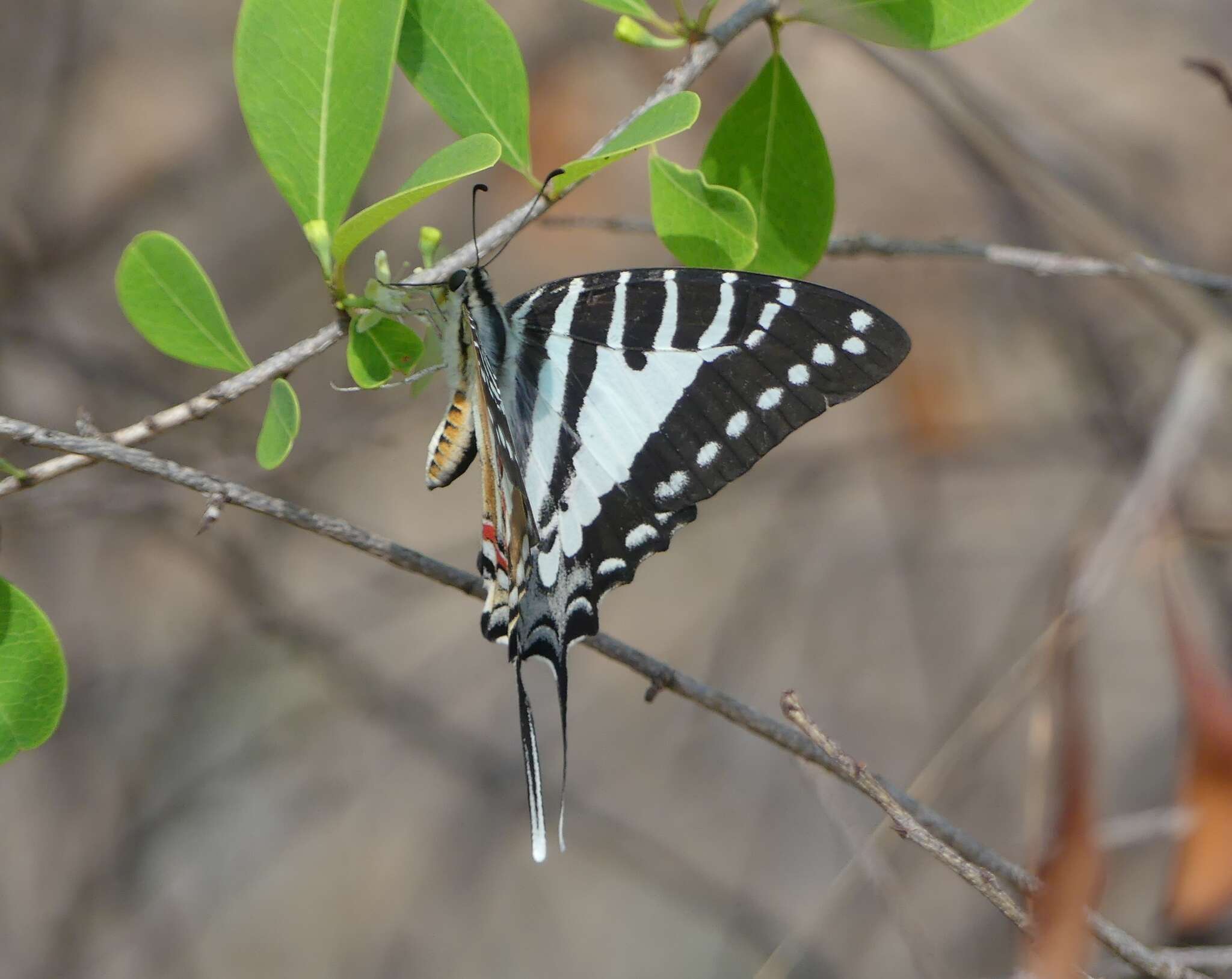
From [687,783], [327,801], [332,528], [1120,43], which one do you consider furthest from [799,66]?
[327,801]

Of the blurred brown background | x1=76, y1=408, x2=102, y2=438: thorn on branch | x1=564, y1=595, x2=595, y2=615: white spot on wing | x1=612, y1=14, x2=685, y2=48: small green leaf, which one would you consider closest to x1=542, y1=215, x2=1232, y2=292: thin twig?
x1=612, y1=14, x2=685, y2=48: small green leaf

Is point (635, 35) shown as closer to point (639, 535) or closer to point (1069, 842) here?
point (639, 535)

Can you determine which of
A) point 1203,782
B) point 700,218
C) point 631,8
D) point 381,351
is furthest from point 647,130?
point 1203,782

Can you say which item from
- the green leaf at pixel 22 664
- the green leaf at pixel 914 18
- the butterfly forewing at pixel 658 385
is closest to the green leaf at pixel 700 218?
the butterfly forewing at pixel 658 385

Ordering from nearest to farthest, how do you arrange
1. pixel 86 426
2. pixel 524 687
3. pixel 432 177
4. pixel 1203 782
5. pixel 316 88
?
1. pixel 1203 782
2. pixel 432 177
3. pixel 316 88
4. pixel 86 426
5. pixel 524 687

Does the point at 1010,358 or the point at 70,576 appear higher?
the point at 1010,358

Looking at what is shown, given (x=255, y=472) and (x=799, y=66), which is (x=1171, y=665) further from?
(x=255, y=472)
